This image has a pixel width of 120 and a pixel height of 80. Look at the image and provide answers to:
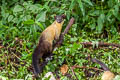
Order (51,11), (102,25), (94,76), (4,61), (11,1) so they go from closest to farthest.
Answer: (94,76) → (4,61) → (102,25) → (51,11) → (11,1)

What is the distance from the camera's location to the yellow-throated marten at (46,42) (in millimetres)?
4958

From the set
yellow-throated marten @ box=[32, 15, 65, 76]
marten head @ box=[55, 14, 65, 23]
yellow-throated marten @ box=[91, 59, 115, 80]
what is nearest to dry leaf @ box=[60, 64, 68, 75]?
yellow-throated marten @ box=[32, 15, 65, 76]

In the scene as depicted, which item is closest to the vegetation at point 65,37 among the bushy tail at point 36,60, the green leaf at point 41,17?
the green leaf at point 41,17

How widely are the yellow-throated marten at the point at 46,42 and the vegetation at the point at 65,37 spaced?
142mm

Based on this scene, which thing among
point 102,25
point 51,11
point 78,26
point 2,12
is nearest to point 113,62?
point 102,25

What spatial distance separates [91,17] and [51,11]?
856 mm

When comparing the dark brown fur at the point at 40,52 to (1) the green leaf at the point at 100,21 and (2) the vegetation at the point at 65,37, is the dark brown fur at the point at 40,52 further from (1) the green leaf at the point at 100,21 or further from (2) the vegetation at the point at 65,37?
(1) the green leaf at the point at 100,21

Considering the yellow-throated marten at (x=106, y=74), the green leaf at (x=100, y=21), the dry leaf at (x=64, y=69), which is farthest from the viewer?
the green leaf at (x=100, y=21)

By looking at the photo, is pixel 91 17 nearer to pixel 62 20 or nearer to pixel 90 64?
pixel 62 20

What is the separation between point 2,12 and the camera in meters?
6.11

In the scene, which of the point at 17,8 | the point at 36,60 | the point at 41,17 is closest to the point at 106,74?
the point at 36,60

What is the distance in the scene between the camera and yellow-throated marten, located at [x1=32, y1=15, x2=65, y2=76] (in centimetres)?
496

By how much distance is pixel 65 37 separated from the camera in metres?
5.77

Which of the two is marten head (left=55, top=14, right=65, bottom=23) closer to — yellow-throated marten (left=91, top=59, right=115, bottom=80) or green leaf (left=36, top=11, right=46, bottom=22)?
green leaf (left=36, top=11, right=46, bottom=22)
